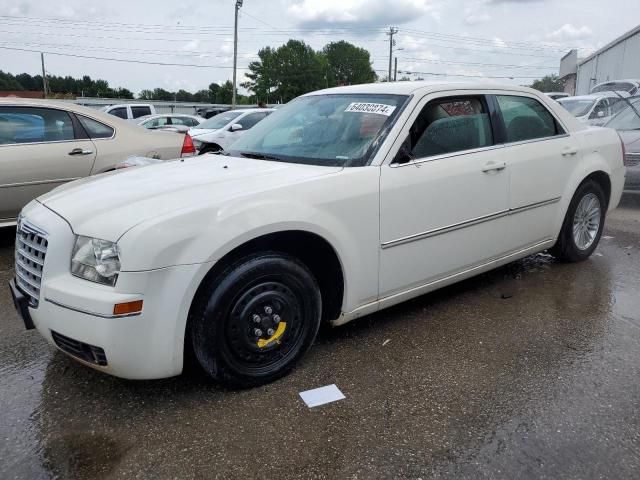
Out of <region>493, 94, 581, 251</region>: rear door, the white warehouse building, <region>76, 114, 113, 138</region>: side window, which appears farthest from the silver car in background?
the white warehouse building

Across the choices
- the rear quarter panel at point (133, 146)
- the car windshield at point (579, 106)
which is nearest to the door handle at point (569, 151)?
the rear quarter panel at point (133, 146)

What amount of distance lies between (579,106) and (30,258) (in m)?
13.3

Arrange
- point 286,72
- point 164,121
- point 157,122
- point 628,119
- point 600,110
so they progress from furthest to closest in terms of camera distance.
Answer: point 286,72 < point 164,121 < point 157,122 < point 600,110 < point 628,119

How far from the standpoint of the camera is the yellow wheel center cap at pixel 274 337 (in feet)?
9.41

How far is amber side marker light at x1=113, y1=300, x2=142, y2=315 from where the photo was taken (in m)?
2.39

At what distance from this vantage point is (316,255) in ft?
10.3

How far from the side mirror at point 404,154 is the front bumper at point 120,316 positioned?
4.71 feet

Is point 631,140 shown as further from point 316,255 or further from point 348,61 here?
point 348,61

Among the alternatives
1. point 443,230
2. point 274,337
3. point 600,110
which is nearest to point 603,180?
point 443,230

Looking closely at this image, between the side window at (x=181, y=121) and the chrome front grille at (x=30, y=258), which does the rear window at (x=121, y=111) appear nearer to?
the side window at (x=181, y=121)

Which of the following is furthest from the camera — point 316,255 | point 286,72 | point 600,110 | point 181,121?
point 286,72

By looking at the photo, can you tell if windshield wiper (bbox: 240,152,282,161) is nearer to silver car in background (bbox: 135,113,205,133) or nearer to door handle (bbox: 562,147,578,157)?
door handle (bbox: 562,147,578,157)

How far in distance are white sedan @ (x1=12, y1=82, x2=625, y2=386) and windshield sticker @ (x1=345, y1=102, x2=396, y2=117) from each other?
0.01 meters

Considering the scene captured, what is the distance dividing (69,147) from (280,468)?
466 cm
